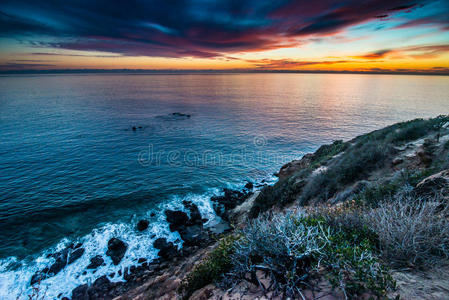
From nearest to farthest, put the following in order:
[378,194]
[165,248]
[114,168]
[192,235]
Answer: [378,194], [165,248], [192,235], [114,168]

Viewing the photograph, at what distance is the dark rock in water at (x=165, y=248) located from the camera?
16.4 meters

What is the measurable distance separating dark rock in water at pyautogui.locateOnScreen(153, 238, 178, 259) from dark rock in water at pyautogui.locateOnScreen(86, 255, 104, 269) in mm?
4127

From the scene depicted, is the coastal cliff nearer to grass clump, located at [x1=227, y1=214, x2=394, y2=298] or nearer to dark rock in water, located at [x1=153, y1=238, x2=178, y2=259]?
grass clump, located at [x1=227, y1=214, x2=394, y2=298]

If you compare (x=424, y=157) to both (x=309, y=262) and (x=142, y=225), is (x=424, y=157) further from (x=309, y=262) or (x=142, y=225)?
(x=142, y=225)

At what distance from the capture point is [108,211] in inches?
820

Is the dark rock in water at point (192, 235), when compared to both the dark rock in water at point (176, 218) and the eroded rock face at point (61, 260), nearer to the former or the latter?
the dark rock in water at point (176, 218)

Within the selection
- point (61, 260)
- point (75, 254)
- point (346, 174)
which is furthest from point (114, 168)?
point (346, 174)

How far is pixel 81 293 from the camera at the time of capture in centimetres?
1354

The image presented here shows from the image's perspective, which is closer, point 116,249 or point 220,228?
point 116,249

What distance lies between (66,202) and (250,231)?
23942 millimetres

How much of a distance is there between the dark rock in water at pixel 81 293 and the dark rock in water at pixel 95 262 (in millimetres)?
1488

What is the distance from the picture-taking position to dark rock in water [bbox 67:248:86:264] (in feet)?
51.6

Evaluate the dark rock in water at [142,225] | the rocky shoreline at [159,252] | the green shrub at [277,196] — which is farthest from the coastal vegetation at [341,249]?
the dark rock in water at [142,225]

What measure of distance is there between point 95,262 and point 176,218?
732 cm
